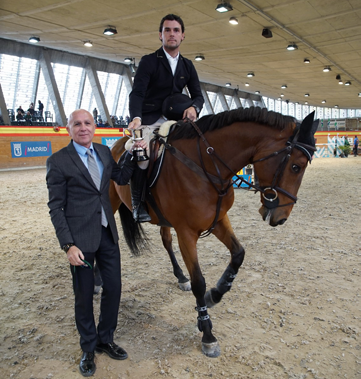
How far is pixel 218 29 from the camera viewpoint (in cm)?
1291

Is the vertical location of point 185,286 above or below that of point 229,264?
below

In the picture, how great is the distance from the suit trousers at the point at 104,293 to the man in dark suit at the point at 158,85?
2.20 feet

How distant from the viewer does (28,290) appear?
348 cm

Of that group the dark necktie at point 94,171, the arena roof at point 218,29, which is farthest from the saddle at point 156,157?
the arena roof at point 218,29

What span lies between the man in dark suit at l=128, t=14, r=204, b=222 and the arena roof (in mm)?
8241

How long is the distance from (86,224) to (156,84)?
151cm

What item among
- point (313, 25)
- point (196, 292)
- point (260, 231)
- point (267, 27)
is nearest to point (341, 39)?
point (313, 25)

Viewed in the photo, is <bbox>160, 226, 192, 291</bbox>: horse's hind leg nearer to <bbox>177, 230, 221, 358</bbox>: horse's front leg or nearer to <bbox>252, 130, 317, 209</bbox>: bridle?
<bbox>177, 230, 221, 358</bbox>: horse's front leg

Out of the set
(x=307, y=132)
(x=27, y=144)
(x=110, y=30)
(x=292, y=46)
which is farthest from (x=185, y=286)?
(x=27, y=144)

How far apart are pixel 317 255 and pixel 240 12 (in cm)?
956

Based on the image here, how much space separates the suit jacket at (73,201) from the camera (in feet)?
7.04

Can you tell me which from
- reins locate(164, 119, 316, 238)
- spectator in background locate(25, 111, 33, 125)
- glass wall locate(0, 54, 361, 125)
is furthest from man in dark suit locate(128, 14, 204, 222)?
glass wall locate(0, 54, 361, 125)

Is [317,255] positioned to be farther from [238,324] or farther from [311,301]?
[238,324]

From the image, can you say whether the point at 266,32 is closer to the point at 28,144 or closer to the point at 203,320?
the point at 28,144
